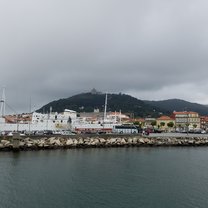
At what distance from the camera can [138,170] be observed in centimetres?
3397

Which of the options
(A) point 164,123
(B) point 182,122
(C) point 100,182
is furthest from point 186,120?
(C) point 100,182

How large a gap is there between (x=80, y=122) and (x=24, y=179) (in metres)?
72.1

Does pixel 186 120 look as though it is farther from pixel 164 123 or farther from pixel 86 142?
pixel 86 142

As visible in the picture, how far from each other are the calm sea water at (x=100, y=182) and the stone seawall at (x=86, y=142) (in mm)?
6278

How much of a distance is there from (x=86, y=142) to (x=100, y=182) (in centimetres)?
2762

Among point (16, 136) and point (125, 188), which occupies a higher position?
point (16, 136)

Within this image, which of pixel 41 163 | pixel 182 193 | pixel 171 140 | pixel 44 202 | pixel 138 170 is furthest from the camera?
pixel 171 140

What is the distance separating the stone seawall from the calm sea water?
6278mm

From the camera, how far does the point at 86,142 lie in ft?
181

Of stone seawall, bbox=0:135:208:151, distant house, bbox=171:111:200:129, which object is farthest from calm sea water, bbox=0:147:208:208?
distant house, bbox=171:111:200:129

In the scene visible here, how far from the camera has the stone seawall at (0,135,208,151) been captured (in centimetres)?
4844

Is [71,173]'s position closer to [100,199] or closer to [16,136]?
[100,199]

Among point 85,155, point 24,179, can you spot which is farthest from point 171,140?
point 24,179

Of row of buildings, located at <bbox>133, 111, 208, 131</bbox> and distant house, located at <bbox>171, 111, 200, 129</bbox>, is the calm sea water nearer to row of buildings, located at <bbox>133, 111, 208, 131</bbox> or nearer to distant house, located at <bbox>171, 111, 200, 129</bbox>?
row of buildings, located at <bbox>133, 111, 208, 131</bbox>
